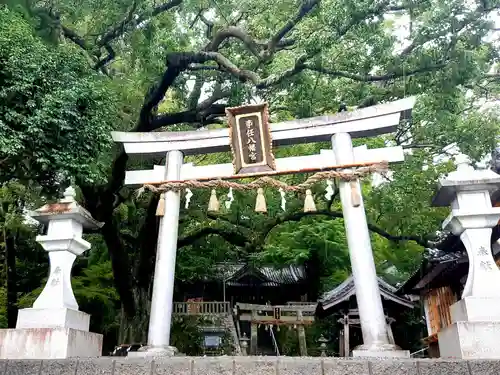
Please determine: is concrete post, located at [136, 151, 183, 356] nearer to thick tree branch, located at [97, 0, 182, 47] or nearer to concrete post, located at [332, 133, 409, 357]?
concrete post, located at [332, 133, 409, 357]

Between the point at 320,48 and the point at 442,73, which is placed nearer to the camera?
the point at 320,48

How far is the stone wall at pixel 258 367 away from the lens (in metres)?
4.64

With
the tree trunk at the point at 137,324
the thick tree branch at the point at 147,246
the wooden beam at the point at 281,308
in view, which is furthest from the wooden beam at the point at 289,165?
the wooden beam at the point at 281,308

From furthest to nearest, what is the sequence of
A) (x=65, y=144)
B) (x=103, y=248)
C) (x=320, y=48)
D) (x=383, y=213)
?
1. (x=103, y=248)
2. (x=383, y=213)
3. (x=320, y=48)
4. (x=65, y=144)

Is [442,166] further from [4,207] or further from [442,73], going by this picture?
[4,207]

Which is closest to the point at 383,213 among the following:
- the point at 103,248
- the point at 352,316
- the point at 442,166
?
the point at 442,166

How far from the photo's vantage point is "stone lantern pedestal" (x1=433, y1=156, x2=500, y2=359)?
514cm

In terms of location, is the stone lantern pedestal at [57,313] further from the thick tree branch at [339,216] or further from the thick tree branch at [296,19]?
the thick tree branch at [339,216]

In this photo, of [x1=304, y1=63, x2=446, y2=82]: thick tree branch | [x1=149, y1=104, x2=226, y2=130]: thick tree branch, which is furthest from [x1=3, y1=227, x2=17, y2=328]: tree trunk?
[x1=304, y1=63, x2=446, y2=82]: thick tree branch

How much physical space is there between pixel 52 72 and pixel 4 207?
39.5ft

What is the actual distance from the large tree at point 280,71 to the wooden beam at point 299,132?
3.83ft

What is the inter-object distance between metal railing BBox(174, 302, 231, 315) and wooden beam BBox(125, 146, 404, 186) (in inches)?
430

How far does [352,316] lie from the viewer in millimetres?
13812

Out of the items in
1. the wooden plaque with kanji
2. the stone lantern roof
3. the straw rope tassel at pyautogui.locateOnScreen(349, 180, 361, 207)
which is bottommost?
the stone lantern roof
